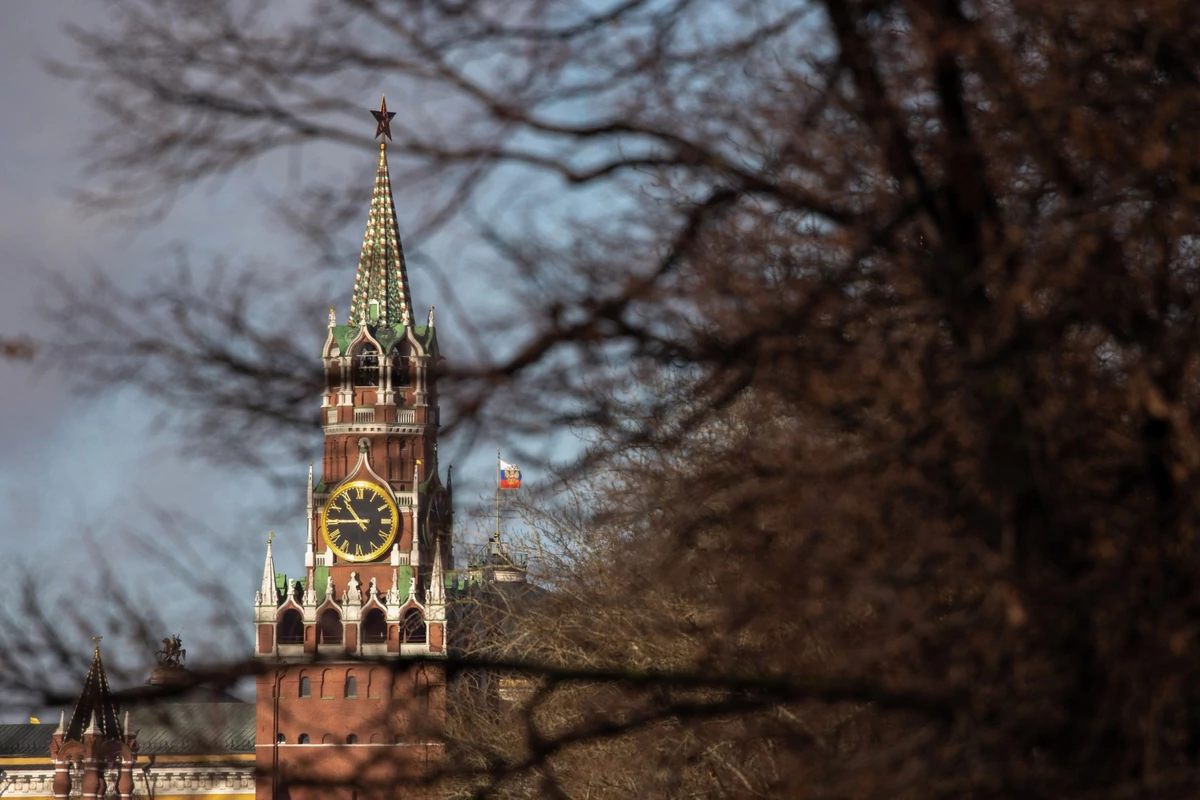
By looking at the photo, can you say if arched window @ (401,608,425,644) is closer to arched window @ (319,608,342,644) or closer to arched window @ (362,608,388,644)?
arched window @ (362,608,388,644)

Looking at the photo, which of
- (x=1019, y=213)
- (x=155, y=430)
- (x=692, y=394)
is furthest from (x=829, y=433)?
(x=155, y=430)

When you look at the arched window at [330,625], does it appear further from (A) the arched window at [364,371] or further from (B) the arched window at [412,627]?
(A) the arched window at [364,371]

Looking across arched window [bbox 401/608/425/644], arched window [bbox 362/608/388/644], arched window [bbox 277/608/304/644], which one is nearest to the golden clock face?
arched window [bbox 362/608/388/644]

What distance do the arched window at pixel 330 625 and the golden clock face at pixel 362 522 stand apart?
7.90 feet

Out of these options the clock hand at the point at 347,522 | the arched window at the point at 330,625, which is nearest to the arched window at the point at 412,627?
the arched window at the point at 330,625

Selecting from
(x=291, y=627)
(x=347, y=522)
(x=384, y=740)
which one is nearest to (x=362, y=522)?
(x=347, y=522)

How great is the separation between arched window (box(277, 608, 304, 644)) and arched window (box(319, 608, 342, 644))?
830 millimetres

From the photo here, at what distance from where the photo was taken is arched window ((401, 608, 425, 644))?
8062cm

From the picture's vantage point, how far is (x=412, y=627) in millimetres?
81312

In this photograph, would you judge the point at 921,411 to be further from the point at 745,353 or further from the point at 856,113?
the point at 856,113

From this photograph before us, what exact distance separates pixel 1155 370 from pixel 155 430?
347cm

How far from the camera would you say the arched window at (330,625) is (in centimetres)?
8374

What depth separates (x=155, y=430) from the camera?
7.61 meters

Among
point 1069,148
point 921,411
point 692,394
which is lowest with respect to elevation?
point 921,411
